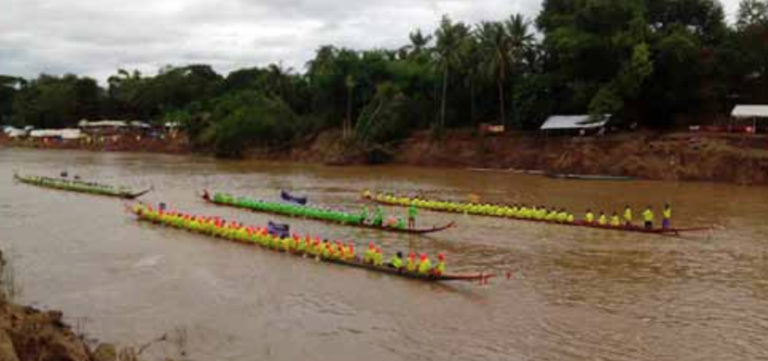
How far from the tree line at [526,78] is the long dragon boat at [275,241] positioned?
1273 inches

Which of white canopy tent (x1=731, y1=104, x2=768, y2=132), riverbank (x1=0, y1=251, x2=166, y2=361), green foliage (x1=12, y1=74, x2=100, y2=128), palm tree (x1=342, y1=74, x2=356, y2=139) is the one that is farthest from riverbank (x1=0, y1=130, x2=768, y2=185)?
green foliage (x1=12, y1=74, x2=100, y2=128)

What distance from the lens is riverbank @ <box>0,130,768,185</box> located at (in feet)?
154

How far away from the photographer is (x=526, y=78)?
59.5 m

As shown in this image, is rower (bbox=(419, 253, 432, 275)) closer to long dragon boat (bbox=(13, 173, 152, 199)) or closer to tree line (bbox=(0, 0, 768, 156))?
long dragon boat (bbox=(13, 173, 152, 199))

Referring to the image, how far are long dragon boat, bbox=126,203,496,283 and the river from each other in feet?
0.94

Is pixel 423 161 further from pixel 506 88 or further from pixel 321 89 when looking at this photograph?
pixel 321 89

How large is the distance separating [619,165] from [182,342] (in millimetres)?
39833

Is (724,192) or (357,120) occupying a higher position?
(357,120)

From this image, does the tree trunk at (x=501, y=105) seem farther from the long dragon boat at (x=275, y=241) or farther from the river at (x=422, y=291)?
the long dragon boat at (x=275, y=241)

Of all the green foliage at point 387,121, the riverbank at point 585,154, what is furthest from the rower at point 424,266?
the green foliage at point 387,121

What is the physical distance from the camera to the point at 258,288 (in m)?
21.1

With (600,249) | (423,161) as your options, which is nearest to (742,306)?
(600,249)

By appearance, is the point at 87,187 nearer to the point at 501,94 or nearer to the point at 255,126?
the point at 255,126

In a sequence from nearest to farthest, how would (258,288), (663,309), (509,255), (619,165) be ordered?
(663,309) → (258,288) → (509,255) → (619,165)
